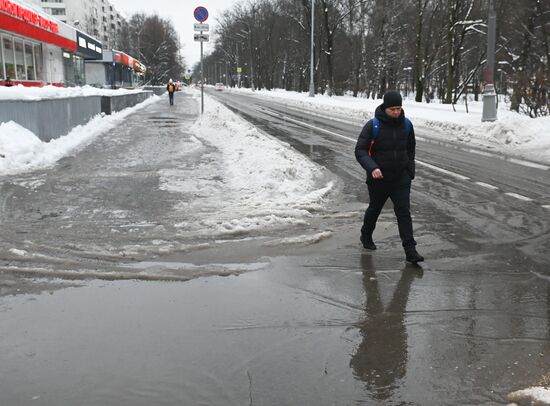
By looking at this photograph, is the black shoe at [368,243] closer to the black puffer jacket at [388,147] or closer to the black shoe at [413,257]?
the black shoe at [413,257]

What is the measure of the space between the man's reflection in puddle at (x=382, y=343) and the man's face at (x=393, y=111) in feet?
5.15

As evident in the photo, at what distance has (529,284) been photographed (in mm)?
4715

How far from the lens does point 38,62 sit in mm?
31953

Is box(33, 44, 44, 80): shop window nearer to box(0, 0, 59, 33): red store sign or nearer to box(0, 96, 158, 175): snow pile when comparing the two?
box(0, 0, 59, 33): red store sign

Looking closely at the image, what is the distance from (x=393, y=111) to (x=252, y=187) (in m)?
3.66

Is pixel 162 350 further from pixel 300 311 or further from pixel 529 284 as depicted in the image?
pixel 529 284

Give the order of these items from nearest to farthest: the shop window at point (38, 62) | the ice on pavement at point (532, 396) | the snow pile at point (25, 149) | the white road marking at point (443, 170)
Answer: the ice on pavement at point (532, 396) < the white road marking at point (443, 170) < the snow pile at point (25, 149) < the shop window at point (38, 62)

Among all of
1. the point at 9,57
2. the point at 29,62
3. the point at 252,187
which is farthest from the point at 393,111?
the point at 29,62

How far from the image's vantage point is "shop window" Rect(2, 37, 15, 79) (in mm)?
26438

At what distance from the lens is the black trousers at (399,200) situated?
5.34 metres

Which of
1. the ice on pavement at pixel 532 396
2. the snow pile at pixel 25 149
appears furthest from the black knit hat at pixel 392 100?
the snow pile at pixel 25 149

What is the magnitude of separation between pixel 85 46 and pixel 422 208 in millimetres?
40616

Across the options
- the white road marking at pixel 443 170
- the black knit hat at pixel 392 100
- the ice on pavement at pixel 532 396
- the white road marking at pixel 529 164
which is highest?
the black knit hat at pixel 392 100

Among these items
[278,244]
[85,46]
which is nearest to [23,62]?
[85,46]
